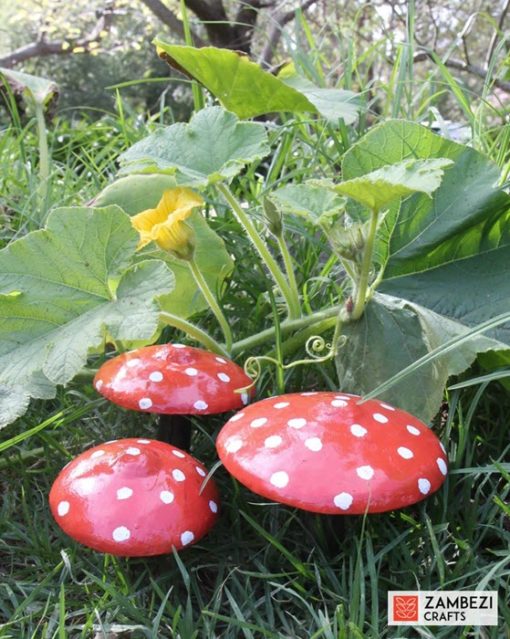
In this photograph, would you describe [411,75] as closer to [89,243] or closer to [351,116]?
[351,116]

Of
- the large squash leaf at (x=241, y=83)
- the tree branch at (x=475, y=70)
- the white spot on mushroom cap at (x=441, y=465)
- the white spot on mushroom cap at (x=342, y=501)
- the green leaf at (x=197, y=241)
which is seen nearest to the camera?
the white spot on mushroom cap at (x=342, y=501)

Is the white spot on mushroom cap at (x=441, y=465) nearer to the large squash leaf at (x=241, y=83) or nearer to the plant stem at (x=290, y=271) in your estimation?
the plant stem at (x=290, y=271)

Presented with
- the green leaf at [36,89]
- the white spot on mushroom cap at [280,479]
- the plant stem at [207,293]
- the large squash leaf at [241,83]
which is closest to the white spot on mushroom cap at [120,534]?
the white spot on mushroom cap at [280,479]

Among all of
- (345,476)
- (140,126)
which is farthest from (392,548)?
(140,126)

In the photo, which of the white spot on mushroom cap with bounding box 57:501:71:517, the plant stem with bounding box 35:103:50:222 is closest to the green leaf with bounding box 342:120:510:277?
the white spot on mushroom cap with bounding box 57:501:71:517

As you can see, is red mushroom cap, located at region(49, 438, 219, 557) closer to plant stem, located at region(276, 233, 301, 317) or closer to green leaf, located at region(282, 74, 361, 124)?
plant stem, located at region(276, 233, 301, 317)
